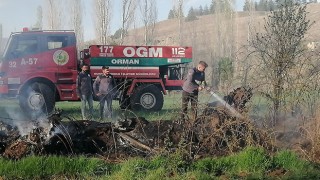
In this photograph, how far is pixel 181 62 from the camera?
17.0 m

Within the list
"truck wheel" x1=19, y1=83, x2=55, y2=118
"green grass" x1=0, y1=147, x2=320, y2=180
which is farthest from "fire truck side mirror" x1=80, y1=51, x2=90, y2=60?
"green grass" x1=0, y1=147, x2=320, y2=180

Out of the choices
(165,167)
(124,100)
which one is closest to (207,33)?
(124,100)

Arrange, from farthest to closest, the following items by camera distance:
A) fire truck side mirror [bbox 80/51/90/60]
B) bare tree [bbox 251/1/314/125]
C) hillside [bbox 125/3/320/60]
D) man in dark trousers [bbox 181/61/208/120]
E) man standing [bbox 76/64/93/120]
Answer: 1. hillside [bbox 125/3/320/60]
2. fire truck side mirror [bbox 80/51/90/60]
3. man standing [bbox 76/64/93/120]
4. man in dark trousers [bbox 181/61/208/120]
5. bare tree [bbox 251/1/314/125]

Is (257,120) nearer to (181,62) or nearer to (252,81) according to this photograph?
(252,81)

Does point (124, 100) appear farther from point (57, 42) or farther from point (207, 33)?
point (207, 33)

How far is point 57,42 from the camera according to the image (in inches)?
610

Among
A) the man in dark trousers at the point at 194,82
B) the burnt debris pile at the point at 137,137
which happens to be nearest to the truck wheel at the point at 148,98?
the man in dark trousers at the point at 194,82

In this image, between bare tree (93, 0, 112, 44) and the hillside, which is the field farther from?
bare tree (93, 0, 112, 44)

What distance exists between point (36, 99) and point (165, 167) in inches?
363

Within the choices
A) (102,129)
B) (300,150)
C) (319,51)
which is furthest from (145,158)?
(319,51)

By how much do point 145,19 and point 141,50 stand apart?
29.9 metres

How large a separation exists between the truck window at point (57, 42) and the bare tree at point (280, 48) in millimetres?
6994

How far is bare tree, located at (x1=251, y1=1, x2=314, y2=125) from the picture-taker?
1029cm

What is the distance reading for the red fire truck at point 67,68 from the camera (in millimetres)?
15219
